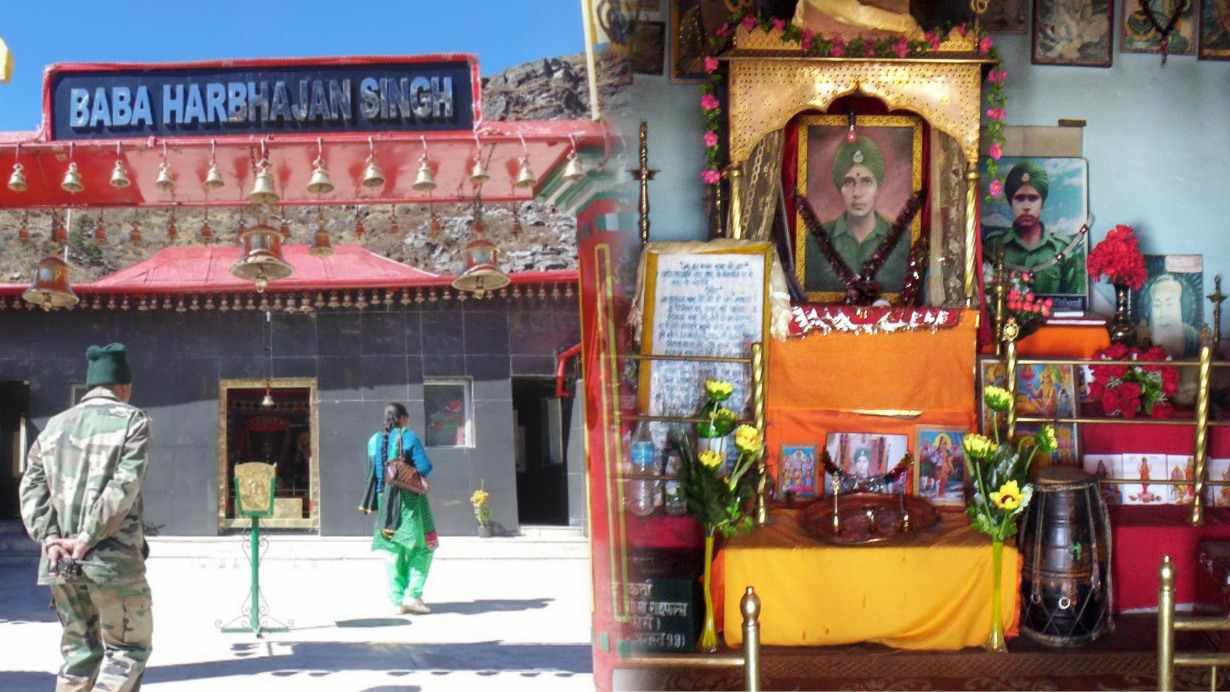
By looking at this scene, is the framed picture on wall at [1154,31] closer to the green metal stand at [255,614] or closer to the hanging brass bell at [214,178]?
the hanging brass bell at [214,178]

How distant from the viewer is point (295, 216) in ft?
64.4

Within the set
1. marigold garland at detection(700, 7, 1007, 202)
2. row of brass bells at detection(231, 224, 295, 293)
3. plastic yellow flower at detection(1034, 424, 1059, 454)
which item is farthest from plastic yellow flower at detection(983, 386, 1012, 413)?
row of brass bells at detection(231, 224, 295, 293)

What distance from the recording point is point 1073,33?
7801 mm

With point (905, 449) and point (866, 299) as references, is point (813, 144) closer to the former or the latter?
point (866, 299)

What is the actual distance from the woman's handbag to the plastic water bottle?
2.84 meters

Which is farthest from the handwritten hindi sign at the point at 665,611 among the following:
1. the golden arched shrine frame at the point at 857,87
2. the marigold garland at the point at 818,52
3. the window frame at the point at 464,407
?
the window frame at the point at 464,407

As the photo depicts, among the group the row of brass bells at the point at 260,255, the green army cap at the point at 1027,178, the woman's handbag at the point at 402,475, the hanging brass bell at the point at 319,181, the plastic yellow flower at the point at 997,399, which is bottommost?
the woman's handbag at the point at 402,475

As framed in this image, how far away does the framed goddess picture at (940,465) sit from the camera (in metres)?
6.60

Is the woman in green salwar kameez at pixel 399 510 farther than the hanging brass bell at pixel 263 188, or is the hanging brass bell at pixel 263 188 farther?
the woman in green salwar kameez at pixel 399 510

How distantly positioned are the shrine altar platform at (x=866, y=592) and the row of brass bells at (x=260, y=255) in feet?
→ 14.5

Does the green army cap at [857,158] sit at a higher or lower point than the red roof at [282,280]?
higher

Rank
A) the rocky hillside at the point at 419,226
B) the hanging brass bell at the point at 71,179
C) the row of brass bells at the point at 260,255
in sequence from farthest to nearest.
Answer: the rocky hillside at the point at 419,226, the row of brass bells at the point at 260,255, the hanging brass bell at the point at 71,179

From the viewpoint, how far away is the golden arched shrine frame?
23.3ft

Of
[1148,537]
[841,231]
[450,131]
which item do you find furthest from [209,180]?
[1148,537]
